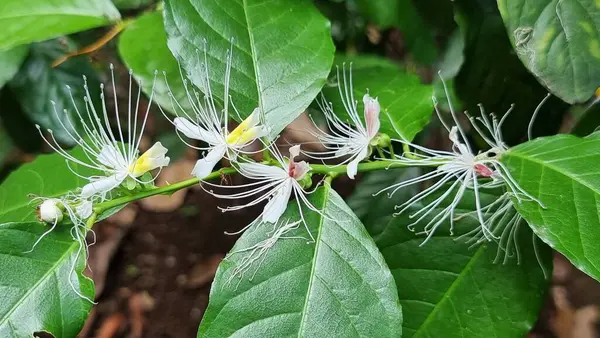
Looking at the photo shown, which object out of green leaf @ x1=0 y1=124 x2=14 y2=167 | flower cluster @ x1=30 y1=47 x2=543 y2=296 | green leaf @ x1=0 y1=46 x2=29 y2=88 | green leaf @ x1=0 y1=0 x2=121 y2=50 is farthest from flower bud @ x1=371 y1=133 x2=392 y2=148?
green leaf @ x1=0 y1=124 x2=14 y2=167

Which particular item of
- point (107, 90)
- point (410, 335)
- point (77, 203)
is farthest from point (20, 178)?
point (107, 90)

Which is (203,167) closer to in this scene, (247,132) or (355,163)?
(247,132)

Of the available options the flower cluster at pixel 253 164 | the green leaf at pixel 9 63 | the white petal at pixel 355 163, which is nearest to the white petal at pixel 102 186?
the flower cluster at pixel 253 164

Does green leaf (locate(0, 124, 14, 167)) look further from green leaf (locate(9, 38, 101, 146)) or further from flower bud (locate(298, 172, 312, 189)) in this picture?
flower bud (locate(298, 172, 312, 189))

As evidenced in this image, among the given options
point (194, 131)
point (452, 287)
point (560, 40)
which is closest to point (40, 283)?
point (194, 131)

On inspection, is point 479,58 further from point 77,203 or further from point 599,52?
point 77,203
